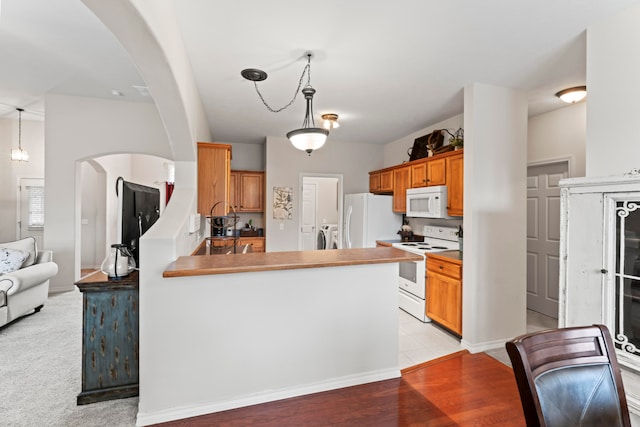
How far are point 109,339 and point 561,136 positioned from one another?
16.5 feet

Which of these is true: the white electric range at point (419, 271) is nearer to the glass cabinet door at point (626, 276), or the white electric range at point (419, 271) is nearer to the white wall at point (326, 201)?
the glass cabinet door at point (626, 276)

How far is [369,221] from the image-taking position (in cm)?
494

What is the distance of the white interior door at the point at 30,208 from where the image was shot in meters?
5.90

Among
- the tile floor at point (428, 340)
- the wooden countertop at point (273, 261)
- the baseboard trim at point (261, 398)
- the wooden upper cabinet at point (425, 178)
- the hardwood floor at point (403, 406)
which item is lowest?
the tile floor at point (428, 340)

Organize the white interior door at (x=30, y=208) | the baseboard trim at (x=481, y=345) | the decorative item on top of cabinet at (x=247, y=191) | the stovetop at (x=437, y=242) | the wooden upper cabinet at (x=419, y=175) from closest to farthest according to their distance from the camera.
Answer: the baseboard trim at (x=481, y=345)
the stovetop at (x=437, y=242)
the wooden upper cabinet at (x=419, y=175)
the decorative item on top of cabinet at (x=247, y=191)
the white interior door at (x=30, y=208)

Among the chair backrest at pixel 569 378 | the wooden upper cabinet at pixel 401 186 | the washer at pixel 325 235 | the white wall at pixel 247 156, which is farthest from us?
the washer at pixel 325 235

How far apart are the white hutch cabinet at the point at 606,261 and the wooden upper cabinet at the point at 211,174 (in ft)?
9.67

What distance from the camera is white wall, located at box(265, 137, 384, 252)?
17.4ft

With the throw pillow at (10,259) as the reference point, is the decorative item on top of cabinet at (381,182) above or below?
above

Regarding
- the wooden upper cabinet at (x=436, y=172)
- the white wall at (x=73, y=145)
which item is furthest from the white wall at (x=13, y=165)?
the wooden upper cabinet at (x=436, y=172)

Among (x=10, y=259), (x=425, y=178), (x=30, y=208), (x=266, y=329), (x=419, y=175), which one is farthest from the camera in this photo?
(x=30, y=208)

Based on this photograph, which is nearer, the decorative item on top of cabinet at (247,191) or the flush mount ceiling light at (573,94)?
the flush mount ceiling light at (573,94)

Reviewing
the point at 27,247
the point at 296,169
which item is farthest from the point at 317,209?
the point at 27,247

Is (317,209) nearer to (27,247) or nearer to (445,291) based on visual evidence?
(445,291)
